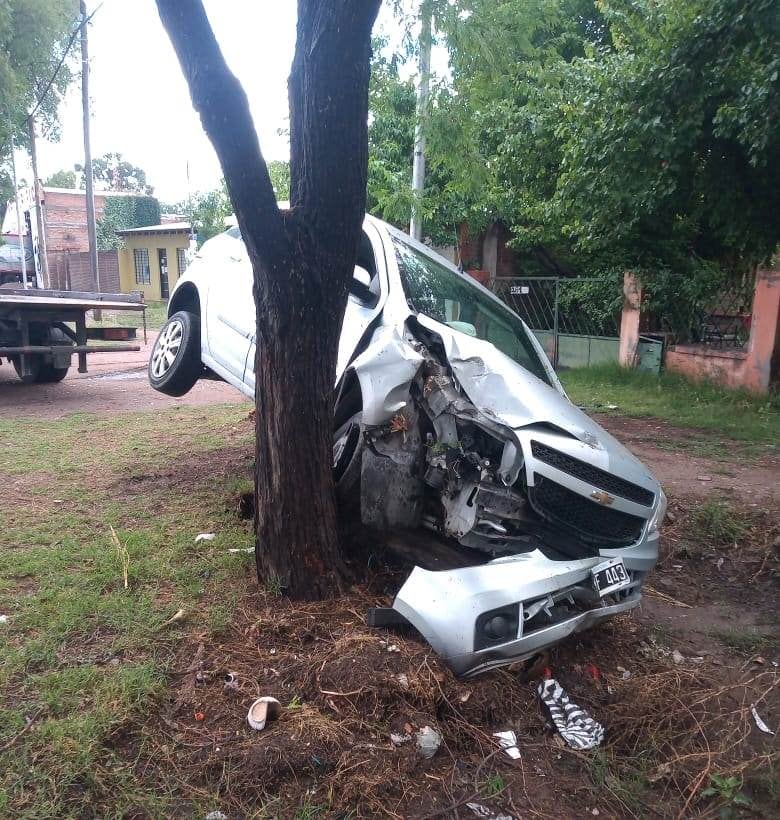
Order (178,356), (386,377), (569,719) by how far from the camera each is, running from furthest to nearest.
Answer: (178,356)
(386,377)
(569,719)

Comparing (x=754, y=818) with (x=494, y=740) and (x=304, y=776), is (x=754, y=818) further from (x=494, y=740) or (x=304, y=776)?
(x=304, y=776)

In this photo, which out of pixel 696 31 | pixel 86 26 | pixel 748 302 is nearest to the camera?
pixel 696 31

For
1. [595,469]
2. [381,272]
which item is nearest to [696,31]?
[381,272]

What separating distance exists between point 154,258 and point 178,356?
1169 inches

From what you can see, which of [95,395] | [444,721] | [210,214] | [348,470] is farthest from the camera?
[210,214]

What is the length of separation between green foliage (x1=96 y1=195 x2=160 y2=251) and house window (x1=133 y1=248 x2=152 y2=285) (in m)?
3.33

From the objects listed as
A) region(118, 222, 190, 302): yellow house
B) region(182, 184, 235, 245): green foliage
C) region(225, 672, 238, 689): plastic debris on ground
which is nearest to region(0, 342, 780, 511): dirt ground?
region(225, 672, 238, 689): plastic debris on ground

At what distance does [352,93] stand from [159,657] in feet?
8.54

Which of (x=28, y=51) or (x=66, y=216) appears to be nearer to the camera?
(x=28, y=51)

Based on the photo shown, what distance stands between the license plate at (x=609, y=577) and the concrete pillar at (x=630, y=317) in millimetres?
9671

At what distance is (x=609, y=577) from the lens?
313 cm

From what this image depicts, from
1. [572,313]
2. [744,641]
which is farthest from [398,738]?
[572,313]

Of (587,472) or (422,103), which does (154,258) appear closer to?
(422,103)

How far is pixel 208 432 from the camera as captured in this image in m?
7.45
